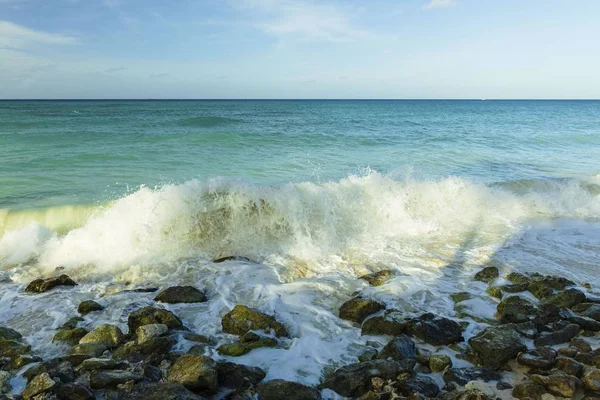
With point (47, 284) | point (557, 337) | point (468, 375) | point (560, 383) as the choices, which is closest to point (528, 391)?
point (560, 383)

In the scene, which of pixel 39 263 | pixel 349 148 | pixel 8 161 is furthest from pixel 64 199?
pixel 349 148

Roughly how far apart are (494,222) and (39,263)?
397 inches

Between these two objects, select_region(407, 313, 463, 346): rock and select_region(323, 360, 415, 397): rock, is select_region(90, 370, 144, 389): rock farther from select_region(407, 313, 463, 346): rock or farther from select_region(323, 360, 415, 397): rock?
select_region(407, 313, 463, 346): rock

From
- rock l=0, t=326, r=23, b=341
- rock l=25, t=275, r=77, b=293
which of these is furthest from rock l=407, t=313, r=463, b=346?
rock l=25, t=275, r=77, b=293

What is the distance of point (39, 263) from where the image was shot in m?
8.16

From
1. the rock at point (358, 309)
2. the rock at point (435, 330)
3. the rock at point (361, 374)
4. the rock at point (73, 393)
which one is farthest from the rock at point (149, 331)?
the rock at point (435, 330)

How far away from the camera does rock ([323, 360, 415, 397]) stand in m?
4.33

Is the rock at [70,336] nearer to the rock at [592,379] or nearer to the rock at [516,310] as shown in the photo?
the rock at [516,310]

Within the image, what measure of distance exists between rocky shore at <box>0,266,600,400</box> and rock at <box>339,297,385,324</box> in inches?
0.5

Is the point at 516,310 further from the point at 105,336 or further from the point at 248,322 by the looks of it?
the point at 105,336

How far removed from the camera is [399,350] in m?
4.91

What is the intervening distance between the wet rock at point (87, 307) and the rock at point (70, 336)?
2.20 feet

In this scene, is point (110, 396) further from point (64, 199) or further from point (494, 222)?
point (494, 222)

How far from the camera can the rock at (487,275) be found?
7.36 meters
